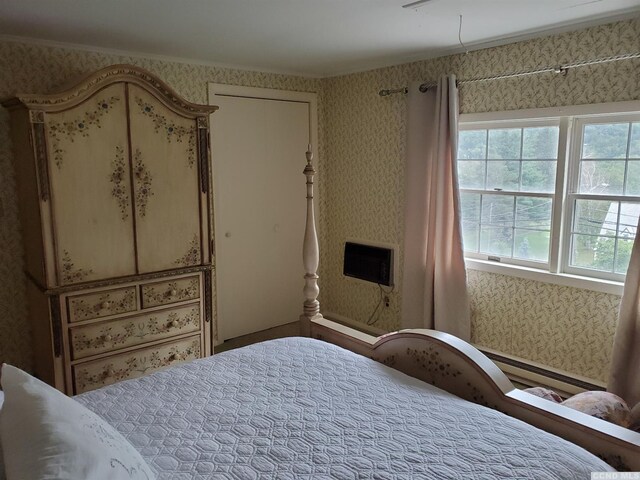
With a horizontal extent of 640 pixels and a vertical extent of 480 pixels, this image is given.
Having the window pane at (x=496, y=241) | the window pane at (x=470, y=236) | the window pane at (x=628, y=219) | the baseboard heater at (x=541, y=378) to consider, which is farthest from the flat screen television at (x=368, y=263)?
the window pane at (x=628, y=219)

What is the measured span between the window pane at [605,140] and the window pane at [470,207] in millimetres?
787

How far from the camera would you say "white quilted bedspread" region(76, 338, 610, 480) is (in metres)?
1.35

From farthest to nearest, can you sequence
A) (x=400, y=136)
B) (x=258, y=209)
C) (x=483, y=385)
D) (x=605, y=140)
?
(x=258, y=209), (x=400, y=136), (x=605, y=140), (x=483, y=385)

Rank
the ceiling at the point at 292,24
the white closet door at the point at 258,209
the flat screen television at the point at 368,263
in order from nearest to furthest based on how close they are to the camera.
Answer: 1. the ceiling at the point at 292,24
2. the white closet door at the point at 258,209
3. the flat screen television at the point at 368,263

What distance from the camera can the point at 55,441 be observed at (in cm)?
105

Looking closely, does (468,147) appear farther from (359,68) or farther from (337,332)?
(337,332)

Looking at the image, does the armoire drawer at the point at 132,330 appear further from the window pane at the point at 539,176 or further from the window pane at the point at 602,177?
the window pane at the point at 602,177

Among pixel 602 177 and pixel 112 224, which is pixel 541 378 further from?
pixel 112 224

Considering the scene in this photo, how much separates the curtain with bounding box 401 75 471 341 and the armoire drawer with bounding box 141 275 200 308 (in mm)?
1654

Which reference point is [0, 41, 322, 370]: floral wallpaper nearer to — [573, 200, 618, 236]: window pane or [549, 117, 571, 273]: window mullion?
[549, 117, 571, 273]: window mullion

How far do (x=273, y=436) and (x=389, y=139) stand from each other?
9.79ft

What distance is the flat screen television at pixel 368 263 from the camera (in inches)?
162

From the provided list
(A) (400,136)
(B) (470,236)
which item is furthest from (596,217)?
(A) (400,136)

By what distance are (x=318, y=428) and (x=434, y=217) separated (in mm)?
2328
